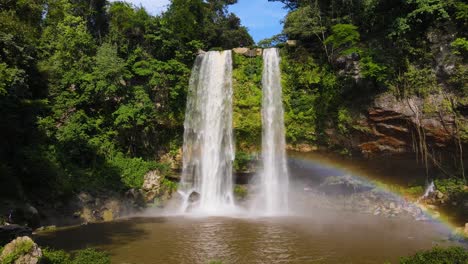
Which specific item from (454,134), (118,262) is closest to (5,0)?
(118,262)

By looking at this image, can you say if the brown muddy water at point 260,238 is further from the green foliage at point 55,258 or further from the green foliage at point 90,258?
the green foliage at point 55,258

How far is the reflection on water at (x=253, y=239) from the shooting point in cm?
1085

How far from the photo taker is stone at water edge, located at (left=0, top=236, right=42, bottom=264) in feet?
26.6

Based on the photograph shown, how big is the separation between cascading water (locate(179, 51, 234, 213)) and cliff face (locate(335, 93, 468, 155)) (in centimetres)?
807

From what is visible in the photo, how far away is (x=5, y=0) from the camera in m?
11.1

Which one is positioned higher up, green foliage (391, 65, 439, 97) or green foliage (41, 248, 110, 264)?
green foliage (391, 65, 439, 97)

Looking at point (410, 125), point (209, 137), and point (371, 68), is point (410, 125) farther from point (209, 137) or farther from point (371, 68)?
point (209, 137)

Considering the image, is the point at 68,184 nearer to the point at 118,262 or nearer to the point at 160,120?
the point at 160,120

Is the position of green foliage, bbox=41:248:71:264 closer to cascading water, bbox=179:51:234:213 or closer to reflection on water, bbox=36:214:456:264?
reflection on water, bbox=36:214:456:264

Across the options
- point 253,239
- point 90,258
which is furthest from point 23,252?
point 253,239

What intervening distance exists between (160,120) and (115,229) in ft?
33.5

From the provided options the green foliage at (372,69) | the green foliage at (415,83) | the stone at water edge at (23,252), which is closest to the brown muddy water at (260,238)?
the stone at water edge at (23,252)

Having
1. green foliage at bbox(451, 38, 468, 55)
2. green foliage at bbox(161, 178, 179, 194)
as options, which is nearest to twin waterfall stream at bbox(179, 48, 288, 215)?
green foliage at bbox(161, 178, 179, 194)

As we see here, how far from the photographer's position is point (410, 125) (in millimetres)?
18719
